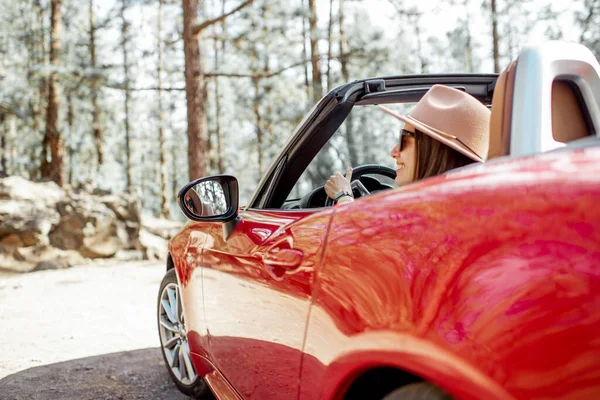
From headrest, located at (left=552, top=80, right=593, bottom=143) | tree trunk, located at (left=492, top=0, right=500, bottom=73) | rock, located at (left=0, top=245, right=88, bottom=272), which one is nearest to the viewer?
headrest, located at (left=552, top=80, right=593, bottom=143)

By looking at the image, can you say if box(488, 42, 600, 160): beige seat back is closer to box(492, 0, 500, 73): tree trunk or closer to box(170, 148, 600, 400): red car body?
box(170, 148, 600, 400): red car body

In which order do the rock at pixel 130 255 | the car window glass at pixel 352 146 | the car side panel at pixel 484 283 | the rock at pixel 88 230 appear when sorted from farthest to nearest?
the car window glass at pixel 352 146
the rock at pixel 130 255
the rock at pixel 88 230
the car side panel at pixel 484 283

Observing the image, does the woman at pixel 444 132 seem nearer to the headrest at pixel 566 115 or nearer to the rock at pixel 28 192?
the headrest at pixel 566 115

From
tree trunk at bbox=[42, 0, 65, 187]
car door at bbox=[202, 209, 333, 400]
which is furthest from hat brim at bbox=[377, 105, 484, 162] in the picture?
tree trunk at bbox=[42, 0, 65, 187]

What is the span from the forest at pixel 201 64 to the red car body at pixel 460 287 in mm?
757

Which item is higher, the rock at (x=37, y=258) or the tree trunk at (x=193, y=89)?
the tree trunk at (x=193, y=89)

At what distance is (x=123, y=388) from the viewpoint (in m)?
3.93

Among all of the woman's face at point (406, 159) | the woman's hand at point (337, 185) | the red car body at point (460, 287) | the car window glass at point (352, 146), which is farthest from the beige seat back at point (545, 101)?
the car window glass at point (352, 146)

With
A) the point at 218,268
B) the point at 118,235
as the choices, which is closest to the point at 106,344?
the point at 218,268

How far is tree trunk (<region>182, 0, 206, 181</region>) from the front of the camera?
11164 millimetres

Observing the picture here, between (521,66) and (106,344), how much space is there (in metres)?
4.71

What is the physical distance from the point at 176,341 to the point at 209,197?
49.0 inches

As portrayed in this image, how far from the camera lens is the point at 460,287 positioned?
1.12 meters

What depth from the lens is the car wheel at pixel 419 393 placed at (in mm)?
1161
